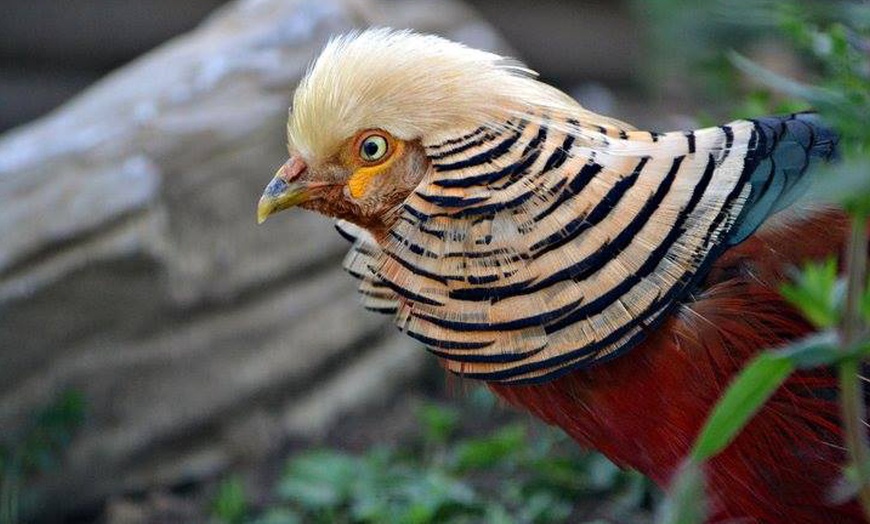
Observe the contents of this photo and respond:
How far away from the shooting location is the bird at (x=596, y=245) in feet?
7.22


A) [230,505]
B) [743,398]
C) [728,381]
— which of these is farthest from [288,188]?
[230,505]

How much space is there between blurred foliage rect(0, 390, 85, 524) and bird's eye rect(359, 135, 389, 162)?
1969mm

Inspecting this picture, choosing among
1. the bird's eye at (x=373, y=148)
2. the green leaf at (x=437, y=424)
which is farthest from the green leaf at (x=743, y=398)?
the green leaf at (x=437, y=424)

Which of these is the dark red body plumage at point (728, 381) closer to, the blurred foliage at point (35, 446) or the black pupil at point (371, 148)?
the black pupil at point (371, 148)

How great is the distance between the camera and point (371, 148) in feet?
7.73

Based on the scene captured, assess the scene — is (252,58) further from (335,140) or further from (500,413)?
(335,140)

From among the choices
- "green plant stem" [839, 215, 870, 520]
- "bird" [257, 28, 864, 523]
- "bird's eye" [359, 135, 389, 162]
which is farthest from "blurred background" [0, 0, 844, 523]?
"green plant stem" [839, 215, 870, 520]

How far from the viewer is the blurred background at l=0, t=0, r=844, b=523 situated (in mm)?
3742

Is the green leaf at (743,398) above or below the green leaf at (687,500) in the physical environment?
above

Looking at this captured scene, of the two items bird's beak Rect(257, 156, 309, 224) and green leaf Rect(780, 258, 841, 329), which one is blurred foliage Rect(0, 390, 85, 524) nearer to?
bird's beak Rect(257, 156, 309, 224)

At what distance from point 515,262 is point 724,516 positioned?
71cm

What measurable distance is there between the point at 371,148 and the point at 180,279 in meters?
1.82

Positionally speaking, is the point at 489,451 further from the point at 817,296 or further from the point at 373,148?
the point at 817,296

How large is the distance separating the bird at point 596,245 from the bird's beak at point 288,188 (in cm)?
8
